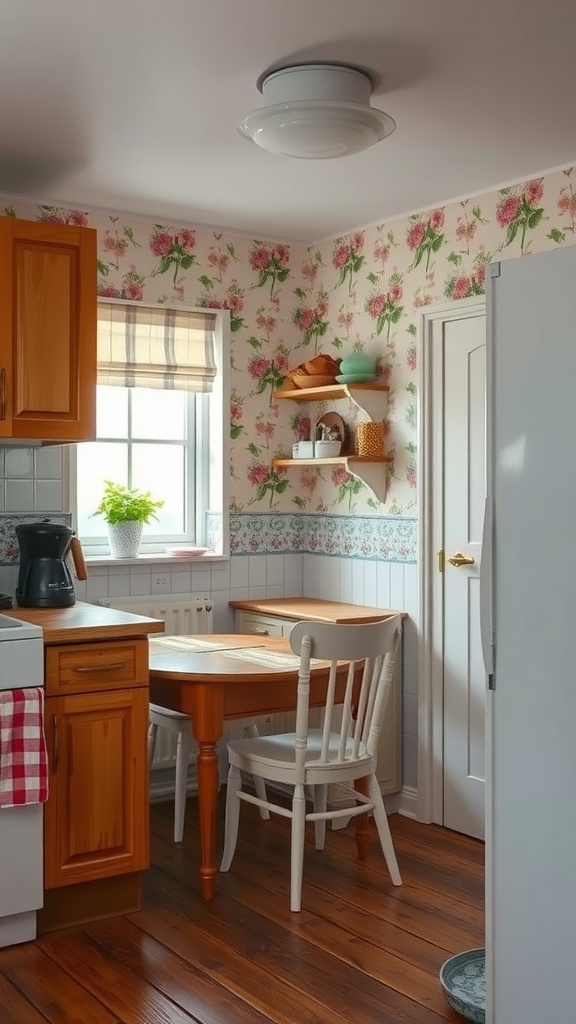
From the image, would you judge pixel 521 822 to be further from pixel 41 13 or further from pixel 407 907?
pixel 41 13

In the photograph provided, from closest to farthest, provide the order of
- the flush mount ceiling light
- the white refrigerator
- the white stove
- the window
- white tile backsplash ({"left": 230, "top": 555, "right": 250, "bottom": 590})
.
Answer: the white refrigerator, the flush mount ceiling light, the white stove, the window, white tile backsplash ({"left": 230, "top": 555, "right": 250, "bottom": 590})

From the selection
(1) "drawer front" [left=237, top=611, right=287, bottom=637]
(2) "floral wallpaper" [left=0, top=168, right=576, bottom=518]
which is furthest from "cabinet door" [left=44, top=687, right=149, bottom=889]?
(2) "floral wallpaper" [left=0, top=168, right=576, bottom=518]

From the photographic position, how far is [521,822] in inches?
91.4

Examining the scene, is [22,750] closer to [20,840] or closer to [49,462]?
[20,840]

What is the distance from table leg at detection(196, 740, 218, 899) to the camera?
3.45m

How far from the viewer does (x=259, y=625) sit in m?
4.73

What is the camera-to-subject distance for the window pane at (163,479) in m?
Answer: 4.78

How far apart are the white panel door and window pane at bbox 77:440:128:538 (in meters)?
1.42

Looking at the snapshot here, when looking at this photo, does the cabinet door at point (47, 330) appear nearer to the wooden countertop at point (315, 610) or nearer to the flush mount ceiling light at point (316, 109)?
the flush mount ceiling light at point (316, 109)

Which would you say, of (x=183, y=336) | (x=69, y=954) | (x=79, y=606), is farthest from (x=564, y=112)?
(x=69, y=954)

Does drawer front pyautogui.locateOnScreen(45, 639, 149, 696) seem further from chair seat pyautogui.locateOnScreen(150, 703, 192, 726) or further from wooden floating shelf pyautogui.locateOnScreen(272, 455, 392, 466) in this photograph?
wooden floating shelf pyautogui.locateOnScreen(272, 455, 392, 466)

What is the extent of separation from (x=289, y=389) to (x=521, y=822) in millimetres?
2903

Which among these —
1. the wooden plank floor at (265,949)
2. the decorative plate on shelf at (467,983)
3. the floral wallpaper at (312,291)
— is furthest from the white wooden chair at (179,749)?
the floral wallpaper at (312,291)

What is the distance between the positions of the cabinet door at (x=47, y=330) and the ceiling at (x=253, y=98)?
330 millimetres
